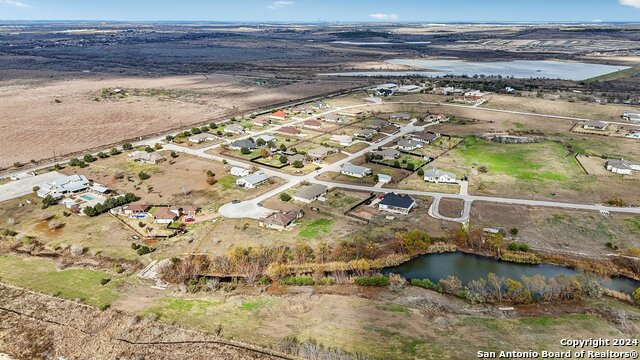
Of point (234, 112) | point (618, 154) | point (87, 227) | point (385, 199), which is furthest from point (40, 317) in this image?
point (618, 154)

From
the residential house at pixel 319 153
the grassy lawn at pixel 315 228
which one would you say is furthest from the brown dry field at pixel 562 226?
the residential house at pixel 319 153

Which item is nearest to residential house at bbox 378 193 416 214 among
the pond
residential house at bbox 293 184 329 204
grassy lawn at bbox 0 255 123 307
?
residential house at bbox 293 184 329 204

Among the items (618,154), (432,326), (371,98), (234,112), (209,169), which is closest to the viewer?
(432,326)

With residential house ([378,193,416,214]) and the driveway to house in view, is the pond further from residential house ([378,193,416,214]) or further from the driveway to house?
the driveway to house

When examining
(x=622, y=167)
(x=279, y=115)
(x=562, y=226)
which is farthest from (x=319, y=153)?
(x=622, y=167)

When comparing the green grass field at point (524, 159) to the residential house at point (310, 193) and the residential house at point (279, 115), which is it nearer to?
the residential house at point (310, 193)

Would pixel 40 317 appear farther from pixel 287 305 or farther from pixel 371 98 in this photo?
pixel 371 98
